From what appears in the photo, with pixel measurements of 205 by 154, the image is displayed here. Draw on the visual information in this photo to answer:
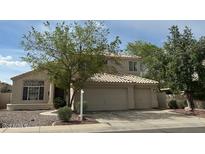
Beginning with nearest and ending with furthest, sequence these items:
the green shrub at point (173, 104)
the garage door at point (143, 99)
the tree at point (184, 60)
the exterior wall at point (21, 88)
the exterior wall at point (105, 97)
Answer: the tree at point (184, 60) < the exterior wall at point (105, 97) < the exterior wall at point (21, 88) < the garage door at point (143, 99) < the green shrub at point (173, 104)

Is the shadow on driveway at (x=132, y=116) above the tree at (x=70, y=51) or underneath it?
underneath

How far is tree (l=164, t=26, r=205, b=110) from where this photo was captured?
19.6 m

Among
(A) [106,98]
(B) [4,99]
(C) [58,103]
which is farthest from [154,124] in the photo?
(B) [4,99]

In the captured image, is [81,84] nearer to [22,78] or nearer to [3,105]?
[22,78]

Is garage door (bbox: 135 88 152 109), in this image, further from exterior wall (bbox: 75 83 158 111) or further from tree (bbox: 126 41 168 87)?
tree (bbox: 126 41 168 87)

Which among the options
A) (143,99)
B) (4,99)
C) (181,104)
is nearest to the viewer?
(181,104)

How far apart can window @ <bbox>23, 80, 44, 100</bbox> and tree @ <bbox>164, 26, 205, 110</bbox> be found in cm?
1278

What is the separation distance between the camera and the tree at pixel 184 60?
1959 cm

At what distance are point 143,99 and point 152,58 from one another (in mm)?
4691

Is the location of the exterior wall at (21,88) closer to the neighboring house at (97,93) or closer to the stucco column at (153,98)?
the neighboring house at (97,93)

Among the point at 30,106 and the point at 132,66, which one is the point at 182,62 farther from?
the point at 30,106

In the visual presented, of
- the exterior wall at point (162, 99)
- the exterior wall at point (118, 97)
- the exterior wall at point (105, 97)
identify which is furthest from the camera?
the exterior wall at point (162, 99)

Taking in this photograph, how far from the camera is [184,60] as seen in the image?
19844mm

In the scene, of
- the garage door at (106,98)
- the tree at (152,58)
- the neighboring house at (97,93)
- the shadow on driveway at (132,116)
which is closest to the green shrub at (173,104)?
the neighboring house at (97,93)
